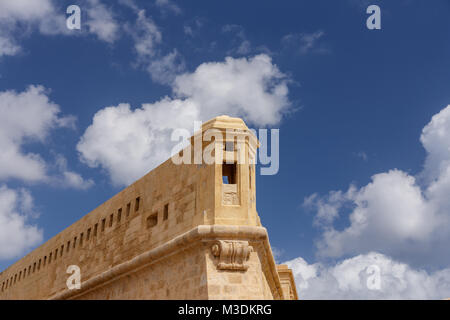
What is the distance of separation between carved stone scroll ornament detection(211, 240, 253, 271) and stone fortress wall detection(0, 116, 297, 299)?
0.06 ft

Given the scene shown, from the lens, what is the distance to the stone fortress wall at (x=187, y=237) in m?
9.51

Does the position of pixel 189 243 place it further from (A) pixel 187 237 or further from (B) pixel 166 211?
(B) pixel 166 211

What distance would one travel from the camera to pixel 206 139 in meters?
10.7

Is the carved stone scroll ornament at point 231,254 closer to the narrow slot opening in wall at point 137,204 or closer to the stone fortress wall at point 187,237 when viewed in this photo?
the stone fortress wall at point 187,237

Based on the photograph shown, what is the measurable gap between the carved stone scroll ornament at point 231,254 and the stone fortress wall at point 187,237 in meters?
0.02

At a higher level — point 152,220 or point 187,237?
point 152,220

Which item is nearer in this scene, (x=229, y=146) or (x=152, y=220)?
(x=229, y=146)

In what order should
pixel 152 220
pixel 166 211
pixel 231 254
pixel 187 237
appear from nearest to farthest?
pixel 231 254 < pixel 187 237 < pixel 166 211 < pixel 152 220

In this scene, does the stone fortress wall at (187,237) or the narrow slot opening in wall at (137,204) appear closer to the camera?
Answer: the stone fortress wall at (187,237)

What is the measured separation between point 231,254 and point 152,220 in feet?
10.1

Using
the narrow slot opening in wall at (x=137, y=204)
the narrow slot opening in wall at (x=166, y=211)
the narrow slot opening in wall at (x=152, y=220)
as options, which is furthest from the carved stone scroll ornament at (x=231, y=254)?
the narrow slot opening in wall at (x=137, y=204)

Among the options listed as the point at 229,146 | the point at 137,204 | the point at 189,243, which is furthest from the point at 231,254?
the point at 137,204

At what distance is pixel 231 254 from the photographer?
9.48 metres
